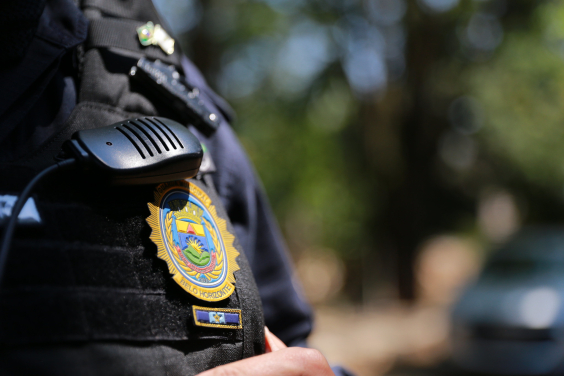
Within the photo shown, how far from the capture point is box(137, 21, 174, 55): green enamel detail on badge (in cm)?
96

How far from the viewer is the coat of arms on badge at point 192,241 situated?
2.39ft

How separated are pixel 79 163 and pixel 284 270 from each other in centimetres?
62

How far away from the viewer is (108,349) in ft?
2.03

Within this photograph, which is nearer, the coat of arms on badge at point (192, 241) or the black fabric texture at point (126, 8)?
the coat of arms on badge at point (192, 241)

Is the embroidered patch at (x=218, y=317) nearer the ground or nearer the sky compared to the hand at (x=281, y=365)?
nearer the ground

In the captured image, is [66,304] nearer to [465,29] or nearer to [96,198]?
[96,198]

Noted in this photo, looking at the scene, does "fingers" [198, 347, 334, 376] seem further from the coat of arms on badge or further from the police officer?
the coat of arms on badge

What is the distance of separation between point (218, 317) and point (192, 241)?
12cm

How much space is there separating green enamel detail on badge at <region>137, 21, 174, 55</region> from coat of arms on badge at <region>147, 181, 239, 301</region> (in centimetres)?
32

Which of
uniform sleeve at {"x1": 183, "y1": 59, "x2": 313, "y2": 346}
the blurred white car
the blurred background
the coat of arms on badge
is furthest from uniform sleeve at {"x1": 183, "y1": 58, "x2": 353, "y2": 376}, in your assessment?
the blurred background

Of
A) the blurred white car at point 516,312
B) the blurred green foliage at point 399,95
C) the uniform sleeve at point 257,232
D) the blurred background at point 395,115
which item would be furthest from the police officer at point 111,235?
the blurred green foliage at point 399,95

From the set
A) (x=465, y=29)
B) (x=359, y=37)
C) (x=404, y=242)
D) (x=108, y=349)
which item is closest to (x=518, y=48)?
(x=465, y=29)

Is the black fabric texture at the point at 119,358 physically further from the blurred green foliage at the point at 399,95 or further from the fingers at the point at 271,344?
the blurred green foliage at the point at 399,95

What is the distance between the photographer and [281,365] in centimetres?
66
